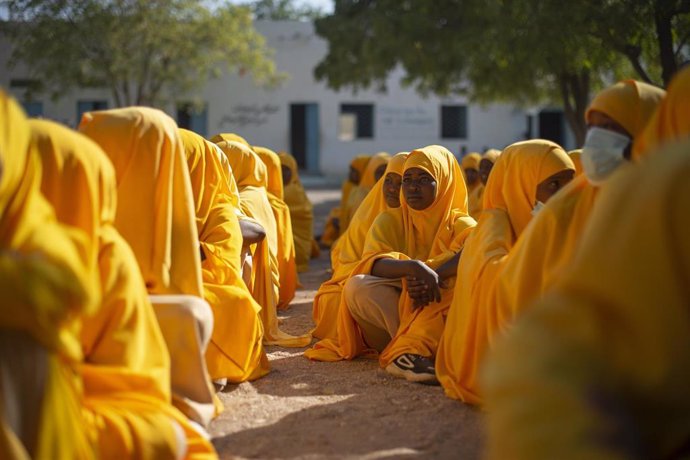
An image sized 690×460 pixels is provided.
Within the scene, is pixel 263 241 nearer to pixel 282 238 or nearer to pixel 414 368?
pixel 282 238

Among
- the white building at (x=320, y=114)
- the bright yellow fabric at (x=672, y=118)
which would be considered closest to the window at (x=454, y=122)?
the white building at (x=320, y=114)

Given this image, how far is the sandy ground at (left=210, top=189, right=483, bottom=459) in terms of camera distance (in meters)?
3.76

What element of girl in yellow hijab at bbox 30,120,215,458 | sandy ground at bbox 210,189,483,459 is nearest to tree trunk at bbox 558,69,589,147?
sandy ground at bbox 210,189,483,459

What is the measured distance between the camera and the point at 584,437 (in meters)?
2.07

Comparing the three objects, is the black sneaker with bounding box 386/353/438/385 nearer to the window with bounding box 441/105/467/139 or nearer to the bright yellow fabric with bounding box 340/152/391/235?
the bright yellow fabric with bounding box 340/152/391/235

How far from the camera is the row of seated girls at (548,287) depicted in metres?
2.08

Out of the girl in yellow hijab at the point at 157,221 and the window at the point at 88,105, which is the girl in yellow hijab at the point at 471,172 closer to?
the girl in yellow hijab at the point at 157,221

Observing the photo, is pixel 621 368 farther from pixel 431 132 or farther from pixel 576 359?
pixel 431 132

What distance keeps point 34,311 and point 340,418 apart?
2116mm

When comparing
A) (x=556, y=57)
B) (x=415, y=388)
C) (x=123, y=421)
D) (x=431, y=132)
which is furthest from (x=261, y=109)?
(x=123, y=421)

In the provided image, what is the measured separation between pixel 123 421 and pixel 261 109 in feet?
85.9

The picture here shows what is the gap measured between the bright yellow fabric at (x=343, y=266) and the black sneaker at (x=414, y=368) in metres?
0.90

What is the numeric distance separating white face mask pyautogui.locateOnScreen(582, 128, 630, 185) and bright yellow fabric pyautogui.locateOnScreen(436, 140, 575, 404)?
1.03 m

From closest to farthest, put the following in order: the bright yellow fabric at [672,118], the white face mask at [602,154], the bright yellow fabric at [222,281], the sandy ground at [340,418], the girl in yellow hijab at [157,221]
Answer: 1. the bright yellow fabric at [672,118]
2. the white face mask at [602,154]
3. the girl in yellow hijab at [157,221]
4. the sandy ground at [340,418]
5. the bright yellow fabric at [222,281]
